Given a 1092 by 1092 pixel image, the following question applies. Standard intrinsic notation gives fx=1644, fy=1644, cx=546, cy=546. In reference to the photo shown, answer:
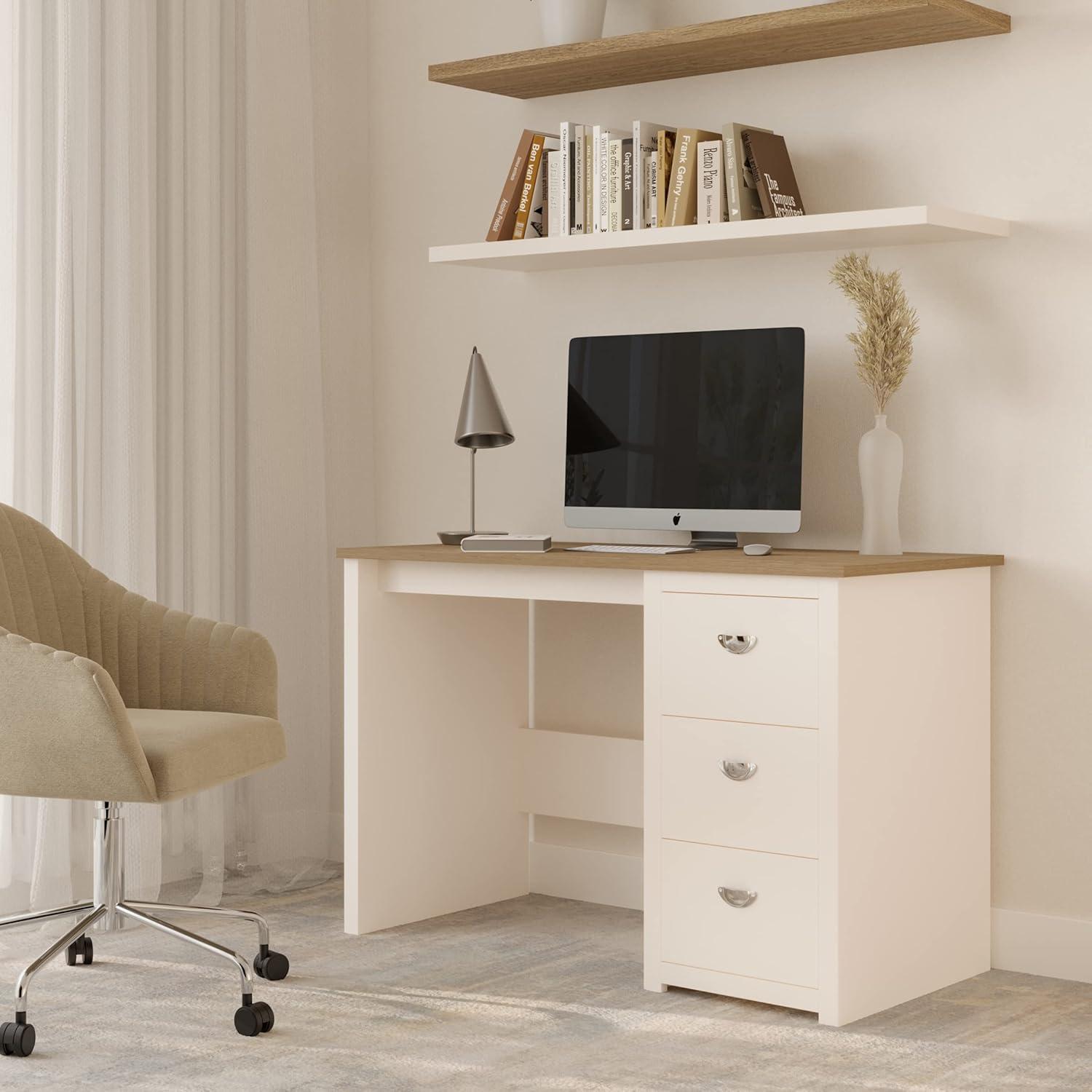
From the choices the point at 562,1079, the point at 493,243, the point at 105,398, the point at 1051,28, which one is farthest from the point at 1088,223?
the point at 105,398

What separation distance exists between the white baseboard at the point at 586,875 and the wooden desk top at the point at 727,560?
754mm

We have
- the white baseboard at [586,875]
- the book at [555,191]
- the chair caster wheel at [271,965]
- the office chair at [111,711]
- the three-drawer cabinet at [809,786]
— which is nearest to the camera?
the office chair at [111,711]

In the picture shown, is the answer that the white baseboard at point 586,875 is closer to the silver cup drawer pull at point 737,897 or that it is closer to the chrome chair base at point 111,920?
the silver cup drawer pull at point 737,897

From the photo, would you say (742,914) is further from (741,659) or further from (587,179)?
(587,179)

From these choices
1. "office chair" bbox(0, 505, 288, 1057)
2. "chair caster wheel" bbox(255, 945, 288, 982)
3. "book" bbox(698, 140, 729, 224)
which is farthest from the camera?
"book" bbox(698, 140, 729, 224)

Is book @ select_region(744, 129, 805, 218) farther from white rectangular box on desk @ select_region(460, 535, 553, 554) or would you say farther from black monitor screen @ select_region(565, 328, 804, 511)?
white rectangular box on desk @ select_region(460, 535, 553, 554)

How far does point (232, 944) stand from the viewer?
3127mm

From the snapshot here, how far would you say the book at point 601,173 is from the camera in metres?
3.29

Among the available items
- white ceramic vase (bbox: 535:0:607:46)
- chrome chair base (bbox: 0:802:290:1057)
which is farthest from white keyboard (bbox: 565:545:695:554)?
white ceramic vase (bbox: 535:0:607:46)

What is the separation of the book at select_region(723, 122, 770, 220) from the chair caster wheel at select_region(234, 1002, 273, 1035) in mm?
1668

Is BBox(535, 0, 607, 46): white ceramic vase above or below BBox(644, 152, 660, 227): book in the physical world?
above

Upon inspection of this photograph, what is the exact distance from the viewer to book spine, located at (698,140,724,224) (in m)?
3.15

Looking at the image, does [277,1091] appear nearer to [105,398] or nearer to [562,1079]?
[562,1079]

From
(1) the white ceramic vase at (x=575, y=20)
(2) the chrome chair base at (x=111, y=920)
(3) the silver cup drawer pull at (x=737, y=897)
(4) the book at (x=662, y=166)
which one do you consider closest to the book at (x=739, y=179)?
(4) the book at (x=662, y=166)
